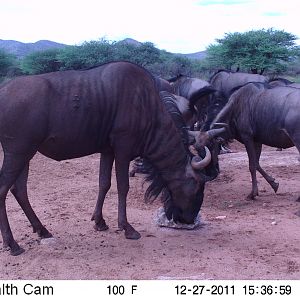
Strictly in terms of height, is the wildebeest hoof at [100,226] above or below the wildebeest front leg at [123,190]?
below

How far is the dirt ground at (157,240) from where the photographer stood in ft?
16.9

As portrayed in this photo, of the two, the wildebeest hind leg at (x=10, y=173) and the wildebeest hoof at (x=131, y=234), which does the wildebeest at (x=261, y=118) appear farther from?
the wildebeest hind leg at (x=10, y=173)

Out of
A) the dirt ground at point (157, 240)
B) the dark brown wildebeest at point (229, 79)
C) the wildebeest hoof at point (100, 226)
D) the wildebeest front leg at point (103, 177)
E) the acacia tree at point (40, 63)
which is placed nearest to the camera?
the dirt ground at point (157, 240)

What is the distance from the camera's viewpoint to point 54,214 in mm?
7242

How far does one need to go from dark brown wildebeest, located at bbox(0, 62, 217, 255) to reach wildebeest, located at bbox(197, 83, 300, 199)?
231 cm

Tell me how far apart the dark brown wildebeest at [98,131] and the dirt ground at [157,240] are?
0.27 m

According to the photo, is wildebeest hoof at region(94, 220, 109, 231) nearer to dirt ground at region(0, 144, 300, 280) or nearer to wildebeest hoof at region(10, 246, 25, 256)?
dirt ground at region(0, 144, 300, 280)

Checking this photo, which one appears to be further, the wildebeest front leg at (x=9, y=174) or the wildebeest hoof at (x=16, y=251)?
the wildebeest hoof at (x=16, y=251)

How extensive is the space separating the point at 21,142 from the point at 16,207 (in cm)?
242

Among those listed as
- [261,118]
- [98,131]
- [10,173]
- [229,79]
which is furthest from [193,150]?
[229,79]

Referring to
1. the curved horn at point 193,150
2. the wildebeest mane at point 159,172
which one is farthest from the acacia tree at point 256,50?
the wildebeest mane at point 159,172

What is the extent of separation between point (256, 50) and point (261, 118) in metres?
20.5

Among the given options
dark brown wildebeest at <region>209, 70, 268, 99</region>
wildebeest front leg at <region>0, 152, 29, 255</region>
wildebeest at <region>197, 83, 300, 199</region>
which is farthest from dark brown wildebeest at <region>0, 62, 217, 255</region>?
dark brown wildebeest at <region>209, 70, 268, 99</region>
